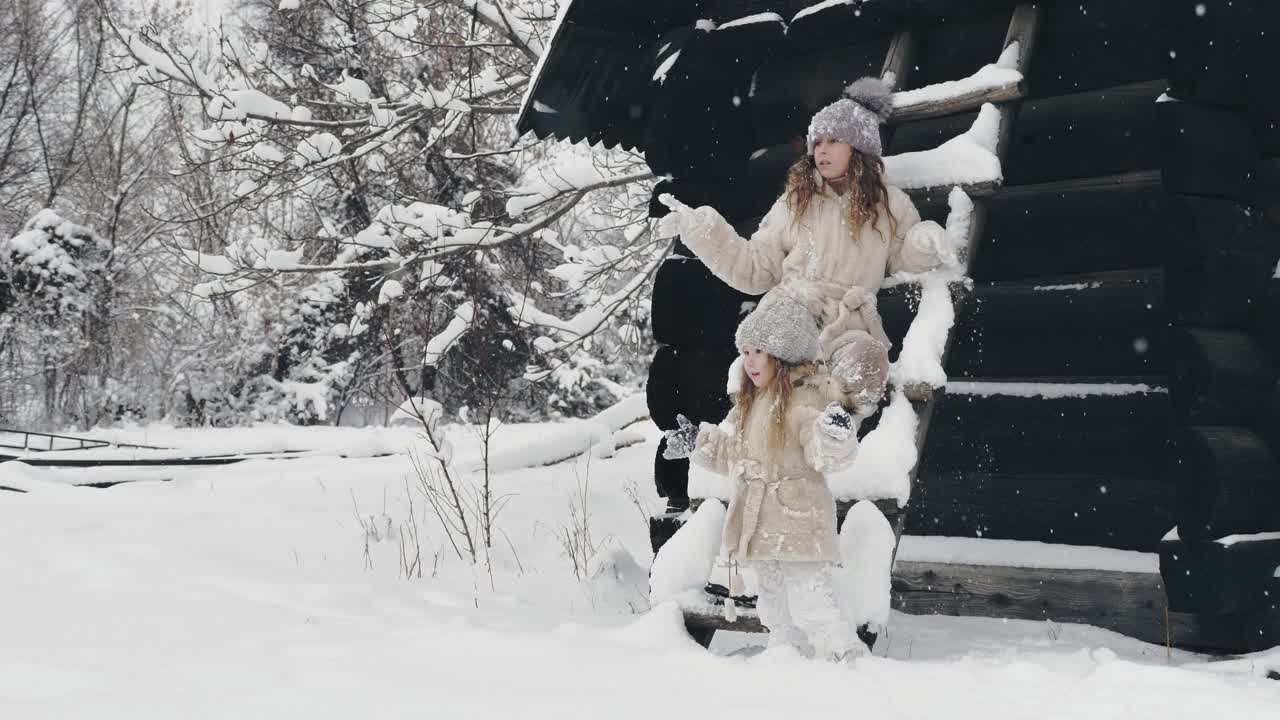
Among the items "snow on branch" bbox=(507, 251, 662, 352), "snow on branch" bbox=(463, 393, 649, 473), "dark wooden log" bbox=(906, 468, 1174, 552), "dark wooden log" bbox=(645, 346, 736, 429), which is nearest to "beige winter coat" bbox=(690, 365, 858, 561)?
"dark wooden log" bbox=(906, 468, 1174, 552)

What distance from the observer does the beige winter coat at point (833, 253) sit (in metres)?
3.63

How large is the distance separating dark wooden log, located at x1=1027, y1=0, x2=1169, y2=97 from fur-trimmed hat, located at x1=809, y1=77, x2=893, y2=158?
82cm

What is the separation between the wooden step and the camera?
4129 millimetres

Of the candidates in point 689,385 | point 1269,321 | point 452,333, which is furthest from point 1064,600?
point 452,333

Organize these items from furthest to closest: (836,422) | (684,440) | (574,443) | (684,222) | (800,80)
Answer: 1. (574,443)
2. (800,80)
3. (684,222)
4. (684,440)
5. (836,422)

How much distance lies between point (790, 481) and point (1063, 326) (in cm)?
167

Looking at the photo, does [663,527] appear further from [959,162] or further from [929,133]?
[959,162]

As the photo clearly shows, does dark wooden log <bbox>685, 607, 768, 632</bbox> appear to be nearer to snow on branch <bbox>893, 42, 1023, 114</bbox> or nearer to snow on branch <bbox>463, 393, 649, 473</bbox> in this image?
snow on branch <bbox>893, 42, 1023, 114</bbox>

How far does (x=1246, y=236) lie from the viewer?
379 cm

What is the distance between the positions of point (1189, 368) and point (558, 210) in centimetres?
484

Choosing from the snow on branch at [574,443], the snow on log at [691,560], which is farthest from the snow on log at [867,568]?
the snow on branch at [574,443]

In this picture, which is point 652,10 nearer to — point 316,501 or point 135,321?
point 316,501

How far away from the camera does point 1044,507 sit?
4.37 meters

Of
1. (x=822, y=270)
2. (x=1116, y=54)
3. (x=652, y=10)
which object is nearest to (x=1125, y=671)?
(x=822, y=270)
